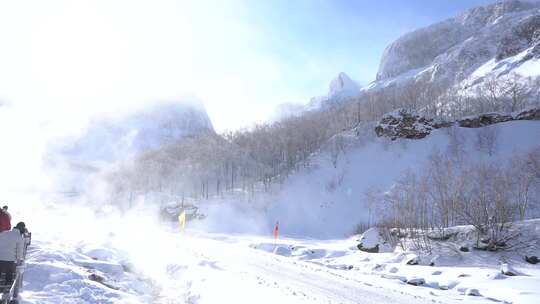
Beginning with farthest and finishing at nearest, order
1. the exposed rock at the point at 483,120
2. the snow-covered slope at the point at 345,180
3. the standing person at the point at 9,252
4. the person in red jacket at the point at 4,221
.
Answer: the exposed rock at the point at 483,120 → the snow-covered slope at the point at 345,180 → the person in red jacket at the point at 4,221 → the standing person at the point at 9,252

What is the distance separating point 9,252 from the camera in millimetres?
10203

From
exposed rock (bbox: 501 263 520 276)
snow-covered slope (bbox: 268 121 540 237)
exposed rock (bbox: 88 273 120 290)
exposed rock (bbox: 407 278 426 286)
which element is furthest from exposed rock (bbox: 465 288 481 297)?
snow-covered slope (bbox: 268 121 540 237)

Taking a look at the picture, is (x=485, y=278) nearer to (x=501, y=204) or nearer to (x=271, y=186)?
(x=501, y=204)

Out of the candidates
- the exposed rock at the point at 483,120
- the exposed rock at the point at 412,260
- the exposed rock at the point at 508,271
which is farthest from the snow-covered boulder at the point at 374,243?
the exposed rock at the point at 483,120

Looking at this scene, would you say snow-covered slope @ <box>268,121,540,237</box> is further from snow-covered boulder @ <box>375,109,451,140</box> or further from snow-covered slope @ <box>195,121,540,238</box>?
snow-covered boulder @ <box>375,109,451,140</box>

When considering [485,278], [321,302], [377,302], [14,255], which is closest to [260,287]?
[321,302]

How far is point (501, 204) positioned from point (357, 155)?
59.6 metres

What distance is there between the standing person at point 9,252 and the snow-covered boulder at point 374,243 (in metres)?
30.3

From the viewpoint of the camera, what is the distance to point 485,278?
73.1 feet

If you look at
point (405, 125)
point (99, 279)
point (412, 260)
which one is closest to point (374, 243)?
point (412, 260)

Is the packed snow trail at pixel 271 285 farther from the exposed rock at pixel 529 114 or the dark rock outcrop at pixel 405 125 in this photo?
the exposed rock at pixel 529 114

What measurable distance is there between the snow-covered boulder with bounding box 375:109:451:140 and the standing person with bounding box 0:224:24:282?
289ft

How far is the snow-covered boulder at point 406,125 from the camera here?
295 ft

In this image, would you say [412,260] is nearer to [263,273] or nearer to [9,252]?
[263,273]
